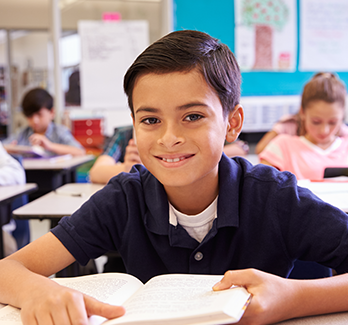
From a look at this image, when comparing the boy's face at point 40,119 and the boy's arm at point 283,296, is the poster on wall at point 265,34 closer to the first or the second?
the boy's face at point 40,119

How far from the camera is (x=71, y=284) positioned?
30.0 inches

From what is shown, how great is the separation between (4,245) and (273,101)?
10.3 ft

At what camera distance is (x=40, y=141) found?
11.6 feet

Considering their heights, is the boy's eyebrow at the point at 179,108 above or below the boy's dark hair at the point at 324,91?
below

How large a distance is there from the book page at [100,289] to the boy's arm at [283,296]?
177mm

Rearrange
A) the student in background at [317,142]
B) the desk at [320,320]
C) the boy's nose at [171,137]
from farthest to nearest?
the student in background at [317,142]
the boy's nose at [171,137]
the desk at [320,320]

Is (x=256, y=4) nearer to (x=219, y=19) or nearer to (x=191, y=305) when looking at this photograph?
(x=219, y=19)

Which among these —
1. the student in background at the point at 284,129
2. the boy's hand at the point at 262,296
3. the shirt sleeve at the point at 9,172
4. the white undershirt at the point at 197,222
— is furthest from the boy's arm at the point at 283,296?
the student in background at the point at 284,129

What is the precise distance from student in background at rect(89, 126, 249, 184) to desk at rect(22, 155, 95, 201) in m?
0.74

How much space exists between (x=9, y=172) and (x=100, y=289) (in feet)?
4.90

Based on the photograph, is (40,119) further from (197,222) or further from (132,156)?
(197,222)

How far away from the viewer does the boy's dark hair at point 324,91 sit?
2014 millimetres

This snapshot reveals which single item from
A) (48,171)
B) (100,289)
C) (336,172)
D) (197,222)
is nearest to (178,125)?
(197,222)

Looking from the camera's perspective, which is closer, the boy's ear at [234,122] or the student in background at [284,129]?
the boy's ear at [234,122]
